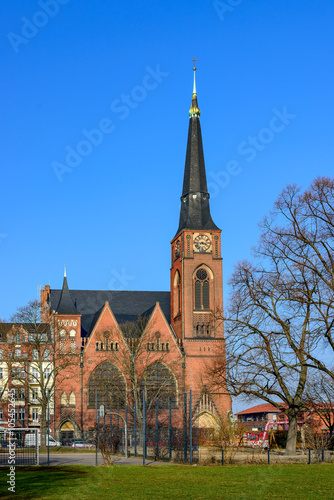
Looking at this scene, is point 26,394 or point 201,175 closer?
point 26,394

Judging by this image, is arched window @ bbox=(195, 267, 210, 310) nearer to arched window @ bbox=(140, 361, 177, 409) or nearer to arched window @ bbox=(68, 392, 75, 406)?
arched window @ bbox=(140, 361, 177, 409)

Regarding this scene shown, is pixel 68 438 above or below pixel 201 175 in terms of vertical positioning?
below

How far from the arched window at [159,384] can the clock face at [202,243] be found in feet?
45.6

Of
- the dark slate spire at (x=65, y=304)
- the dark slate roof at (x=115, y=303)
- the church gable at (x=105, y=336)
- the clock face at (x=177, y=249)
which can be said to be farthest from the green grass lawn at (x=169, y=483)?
the dark slate roof at (x=115, y=303)

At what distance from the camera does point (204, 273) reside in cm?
7531

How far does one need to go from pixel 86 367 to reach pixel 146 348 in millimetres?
7008

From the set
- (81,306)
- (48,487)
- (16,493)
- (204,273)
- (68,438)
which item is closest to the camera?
(16,493)

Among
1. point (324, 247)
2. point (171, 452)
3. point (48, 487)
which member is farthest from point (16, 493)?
point (324, 247)

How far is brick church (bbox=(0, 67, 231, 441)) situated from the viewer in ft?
230

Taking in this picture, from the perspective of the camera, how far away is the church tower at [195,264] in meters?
73.8

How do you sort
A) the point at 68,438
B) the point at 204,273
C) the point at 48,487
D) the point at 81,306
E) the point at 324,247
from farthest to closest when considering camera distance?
1. the point at 81,306
2. the point at 204,273
3. the point at 68,438
4. the point at 324,247
5. the point at 48,487

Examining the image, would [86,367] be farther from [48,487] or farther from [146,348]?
[48,487]

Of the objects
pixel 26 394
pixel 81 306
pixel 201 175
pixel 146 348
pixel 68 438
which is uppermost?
pixel 201 175

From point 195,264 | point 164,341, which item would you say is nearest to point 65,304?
point 164,341
